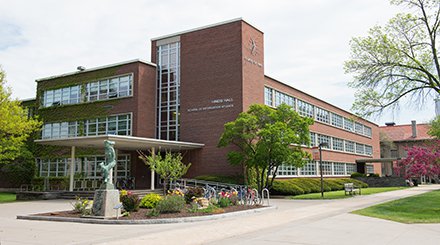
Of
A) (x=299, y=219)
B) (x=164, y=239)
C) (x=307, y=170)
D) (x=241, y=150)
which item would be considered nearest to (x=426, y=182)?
(x=307, y=170)

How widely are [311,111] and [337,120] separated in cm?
965

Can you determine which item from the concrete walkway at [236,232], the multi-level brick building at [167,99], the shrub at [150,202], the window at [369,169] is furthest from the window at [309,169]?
the concrete walkway at [236,232]

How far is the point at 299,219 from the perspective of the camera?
623 inches

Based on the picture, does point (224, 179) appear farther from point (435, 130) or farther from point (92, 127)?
point (435, 130)

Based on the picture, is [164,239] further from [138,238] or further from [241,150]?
[241,150]

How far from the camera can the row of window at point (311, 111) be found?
3747cm

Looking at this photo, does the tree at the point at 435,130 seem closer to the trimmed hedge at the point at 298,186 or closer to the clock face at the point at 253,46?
the trimmed hedge at the point at 298,186

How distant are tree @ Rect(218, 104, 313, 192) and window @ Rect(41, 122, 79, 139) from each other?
1753 cm

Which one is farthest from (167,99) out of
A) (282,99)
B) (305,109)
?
(305,109)

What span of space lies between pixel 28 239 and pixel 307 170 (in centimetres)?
3470

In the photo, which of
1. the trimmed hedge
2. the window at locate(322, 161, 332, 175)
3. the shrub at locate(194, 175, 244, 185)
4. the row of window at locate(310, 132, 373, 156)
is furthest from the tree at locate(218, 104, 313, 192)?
the window at locate(322, 161, 332, 175)

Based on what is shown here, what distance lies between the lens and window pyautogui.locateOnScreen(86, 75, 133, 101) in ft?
117

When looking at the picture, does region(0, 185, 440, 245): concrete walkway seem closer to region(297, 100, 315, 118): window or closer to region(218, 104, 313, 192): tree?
region(218, 104, 313, 192): tree

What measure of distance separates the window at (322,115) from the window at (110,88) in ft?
75.2
